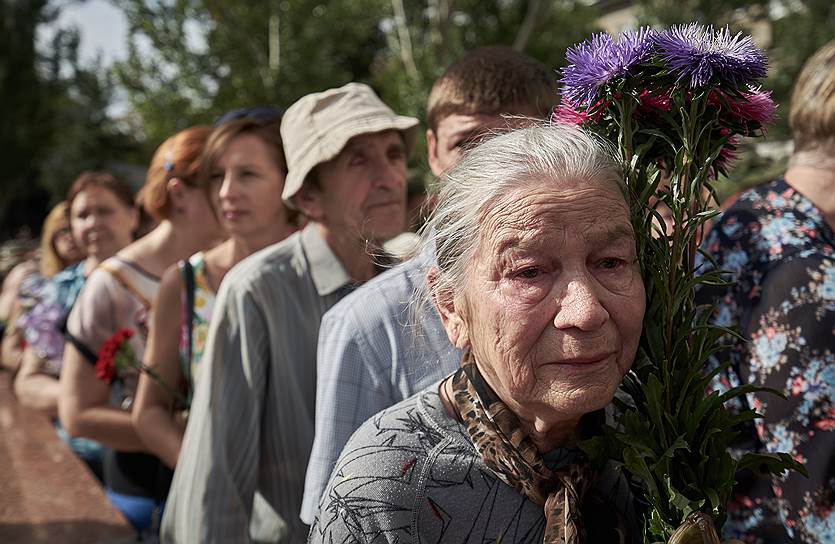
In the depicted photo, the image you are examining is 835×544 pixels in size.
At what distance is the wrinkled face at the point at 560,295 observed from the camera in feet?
4.53

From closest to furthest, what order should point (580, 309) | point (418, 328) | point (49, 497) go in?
1. point (580, 309)
2. point (418, 328)
3. point (49, 497)

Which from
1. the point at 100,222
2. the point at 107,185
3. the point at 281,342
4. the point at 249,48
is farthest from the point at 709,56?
the point at 249,48

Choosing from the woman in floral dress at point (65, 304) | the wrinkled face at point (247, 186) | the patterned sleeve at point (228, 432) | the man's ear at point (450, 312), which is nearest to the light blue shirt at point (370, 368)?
the man's ear at point (450, 312)

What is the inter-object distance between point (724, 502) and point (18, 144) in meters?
33.2

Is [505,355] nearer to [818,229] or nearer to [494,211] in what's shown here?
[494,211]

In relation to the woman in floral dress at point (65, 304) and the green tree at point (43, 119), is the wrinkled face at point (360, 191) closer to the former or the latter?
the woman in floral dress at point (65, 304)

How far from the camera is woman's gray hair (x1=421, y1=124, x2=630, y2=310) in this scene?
1475 millimetres

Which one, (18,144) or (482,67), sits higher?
(482,67)

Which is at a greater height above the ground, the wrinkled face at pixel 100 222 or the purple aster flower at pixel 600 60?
the purple aster flower at pixel 600 60

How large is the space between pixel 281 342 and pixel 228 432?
308 millimetres

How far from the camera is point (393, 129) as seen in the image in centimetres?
290

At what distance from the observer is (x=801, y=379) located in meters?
2.08

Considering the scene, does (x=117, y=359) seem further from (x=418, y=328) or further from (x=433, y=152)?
(x=418, y=328)

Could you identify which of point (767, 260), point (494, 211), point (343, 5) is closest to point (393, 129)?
point (767, 260)
